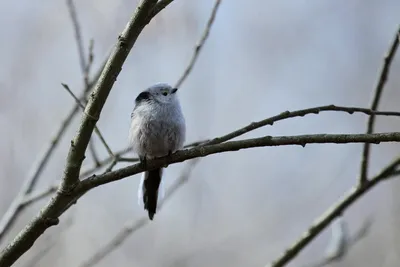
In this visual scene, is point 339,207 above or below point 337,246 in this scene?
above

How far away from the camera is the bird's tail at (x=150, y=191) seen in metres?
Answer: 2.42

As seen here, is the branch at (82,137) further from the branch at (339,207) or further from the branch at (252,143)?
the branch at (339,207)

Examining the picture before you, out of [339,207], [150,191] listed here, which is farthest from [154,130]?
[339,207]

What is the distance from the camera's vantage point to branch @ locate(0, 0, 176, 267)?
1516 millimetres

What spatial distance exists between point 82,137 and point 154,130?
814 mm

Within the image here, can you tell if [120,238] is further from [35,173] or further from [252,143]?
[252,143]

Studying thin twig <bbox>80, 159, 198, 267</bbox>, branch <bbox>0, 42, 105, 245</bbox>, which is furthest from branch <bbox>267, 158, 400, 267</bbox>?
branch <bbox>0, 42, 105, 245</bbox>

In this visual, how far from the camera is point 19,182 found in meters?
4.29

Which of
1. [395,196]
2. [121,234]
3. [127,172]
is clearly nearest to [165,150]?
[121,234]

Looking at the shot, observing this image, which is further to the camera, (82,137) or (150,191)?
(150,191)

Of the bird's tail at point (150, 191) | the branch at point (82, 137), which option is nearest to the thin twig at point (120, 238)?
the bird's tail at point (150, 191)

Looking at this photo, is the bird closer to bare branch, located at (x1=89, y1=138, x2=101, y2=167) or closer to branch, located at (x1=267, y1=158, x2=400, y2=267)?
bare branch, located at (x1=89, y1=138, x2=101, y2=167)

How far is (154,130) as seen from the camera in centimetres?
235

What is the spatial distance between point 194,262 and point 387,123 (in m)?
2.11
